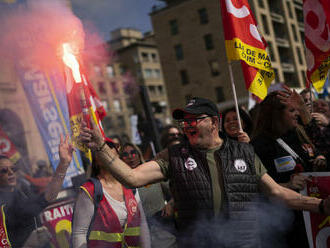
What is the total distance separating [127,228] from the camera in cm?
311

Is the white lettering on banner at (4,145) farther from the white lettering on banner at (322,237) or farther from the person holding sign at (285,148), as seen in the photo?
the white lettering on banner at (322,237)

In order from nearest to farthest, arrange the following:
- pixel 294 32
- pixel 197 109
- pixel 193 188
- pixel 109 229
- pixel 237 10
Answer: pixel 193 188, pixel 197 109, pixel 109 229, pixel 237 10, pixel 294 32

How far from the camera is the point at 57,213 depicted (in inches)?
182

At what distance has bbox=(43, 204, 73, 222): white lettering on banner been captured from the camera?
4.53 meters

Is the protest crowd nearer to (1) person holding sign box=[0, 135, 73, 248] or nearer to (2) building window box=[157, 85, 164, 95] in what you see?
(1) person holding sign box=[0, 135, 73, 248]

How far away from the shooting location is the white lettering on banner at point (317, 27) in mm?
4266

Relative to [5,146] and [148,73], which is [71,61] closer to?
[5,146]

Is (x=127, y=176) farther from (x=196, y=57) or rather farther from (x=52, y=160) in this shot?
(x=196, y=57)

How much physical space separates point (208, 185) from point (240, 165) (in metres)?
0.28

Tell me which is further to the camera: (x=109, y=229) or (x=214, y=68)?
(x=214, y=68)

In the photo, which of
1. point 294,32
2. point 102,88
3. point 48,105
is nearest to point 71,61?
point 48,105

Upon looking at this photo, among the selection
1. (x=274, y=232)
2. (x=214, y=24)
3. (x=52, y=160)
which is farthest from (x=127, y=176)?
(x=214, y=24)

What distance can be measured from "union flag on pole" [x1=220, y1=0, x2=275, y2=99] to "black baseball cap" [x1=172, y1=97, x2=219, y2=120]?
1272 millimetres

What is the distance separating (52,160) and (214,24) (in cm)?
2904
